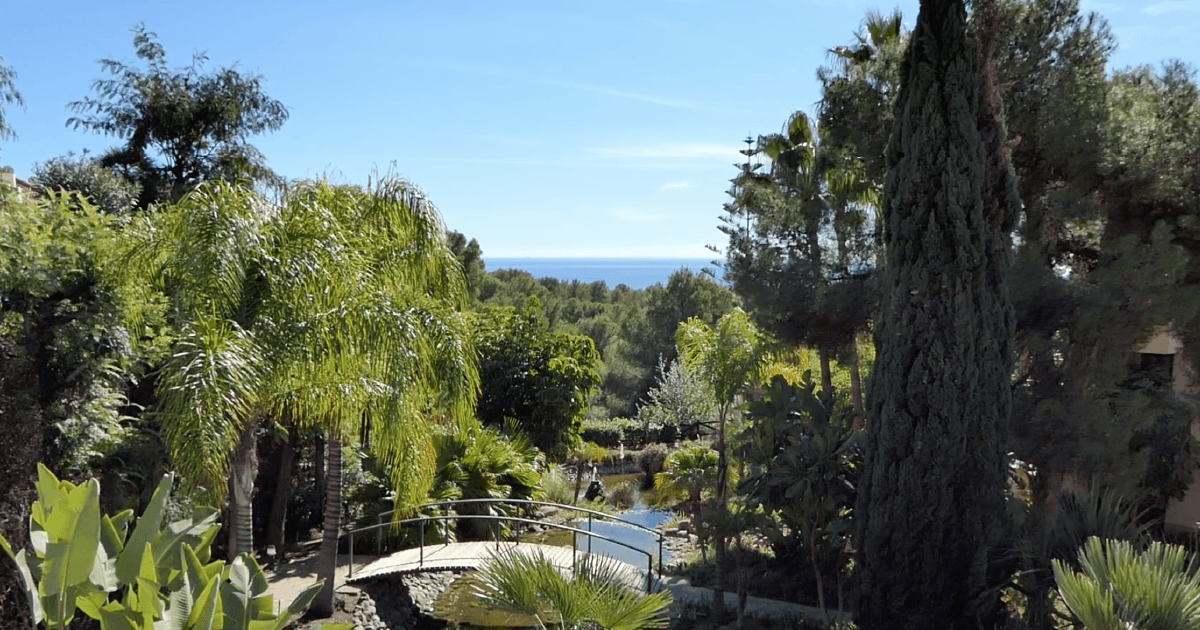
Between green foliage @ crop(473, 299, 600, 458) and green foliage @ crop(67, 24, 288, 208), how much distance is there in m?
6.89

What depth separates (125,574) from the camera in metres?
4.18

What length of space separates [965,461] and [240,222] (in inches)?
316

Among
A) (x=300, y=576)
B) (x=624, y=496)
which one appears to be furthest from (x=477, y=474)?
(x=624, y=496)

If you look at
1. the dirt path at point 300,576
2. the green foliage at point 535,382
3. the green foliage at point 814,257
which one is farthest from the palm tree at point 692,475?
the dirt path at point 300,576

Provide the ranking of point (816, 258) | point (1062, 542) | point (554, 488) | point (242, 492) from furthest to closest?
point (554, 488), point (816, 258), point (1062, 542), point (242, 492)

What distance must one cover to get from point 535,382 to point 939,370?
9.66 meters

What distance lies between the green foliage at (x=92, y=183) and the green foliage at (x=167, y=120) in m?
1.96

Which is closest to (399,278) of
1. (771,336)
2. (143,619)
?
(143,619)

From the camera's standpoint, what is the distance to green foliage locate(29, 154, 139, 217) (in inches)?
649

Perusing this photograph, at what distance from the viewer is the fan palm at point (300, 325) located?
7.04 m

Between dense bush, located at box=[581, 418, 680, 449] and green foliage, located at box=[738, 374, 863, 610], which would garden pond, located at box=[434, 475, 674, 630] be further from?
dense bush, located at box=[581, 418, 680, 449]

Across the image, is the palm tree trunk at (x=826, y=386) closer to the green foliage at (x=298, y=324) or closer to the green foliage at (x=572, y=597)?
the green foliage at (x=298, y=324)

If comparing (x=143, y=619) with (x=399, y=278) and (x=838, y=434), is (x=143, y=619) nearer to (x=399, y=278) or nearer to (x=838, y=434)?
(x=399, y=278)

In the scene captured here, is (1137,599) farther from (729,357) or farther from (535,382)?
(535,382)
